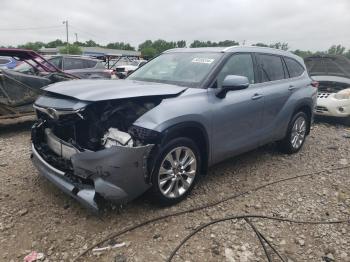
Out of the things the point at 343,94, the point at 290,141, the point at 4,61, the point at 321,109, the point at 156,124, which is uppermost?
the point at 156,124

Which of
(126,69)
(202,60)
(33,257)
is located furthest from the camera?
(126,69)

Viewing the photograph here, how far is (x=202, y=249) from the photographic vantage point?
121 inches

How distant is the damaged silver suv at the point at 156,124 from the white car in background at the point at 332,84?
13.1 feet

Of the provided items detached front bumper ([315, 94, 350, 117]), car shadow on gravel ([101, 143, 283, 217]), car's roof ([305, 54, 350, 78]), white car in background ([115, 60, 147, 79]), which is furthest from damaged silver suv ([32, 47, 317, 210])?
car's roof ([305, 54, 350, 78])

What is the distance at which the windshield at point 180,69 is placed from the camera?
13.3ft

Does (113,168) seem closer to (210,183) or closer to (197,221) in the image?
(197,221)

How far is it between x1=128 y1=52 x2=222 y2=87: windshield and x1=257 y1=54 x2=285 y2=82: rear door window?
0.90 metres

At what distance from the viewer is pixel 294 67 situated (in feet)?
18.5

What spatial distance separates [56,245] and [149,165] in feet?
3.64

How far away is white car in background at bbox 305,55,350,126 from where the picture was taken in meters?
8.12

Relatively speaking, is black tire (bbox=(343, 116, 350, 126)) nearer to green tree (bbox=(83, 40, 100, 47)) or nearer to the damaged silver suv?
the damaged silver suv

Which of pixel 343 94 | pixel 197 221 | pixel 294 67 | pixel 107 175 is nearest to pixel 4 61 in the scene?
pixel 294 67

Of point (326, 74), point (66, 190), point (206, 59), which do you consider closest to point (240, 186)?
point (206, 59)

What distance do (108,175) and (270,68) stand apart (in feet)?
10.3
